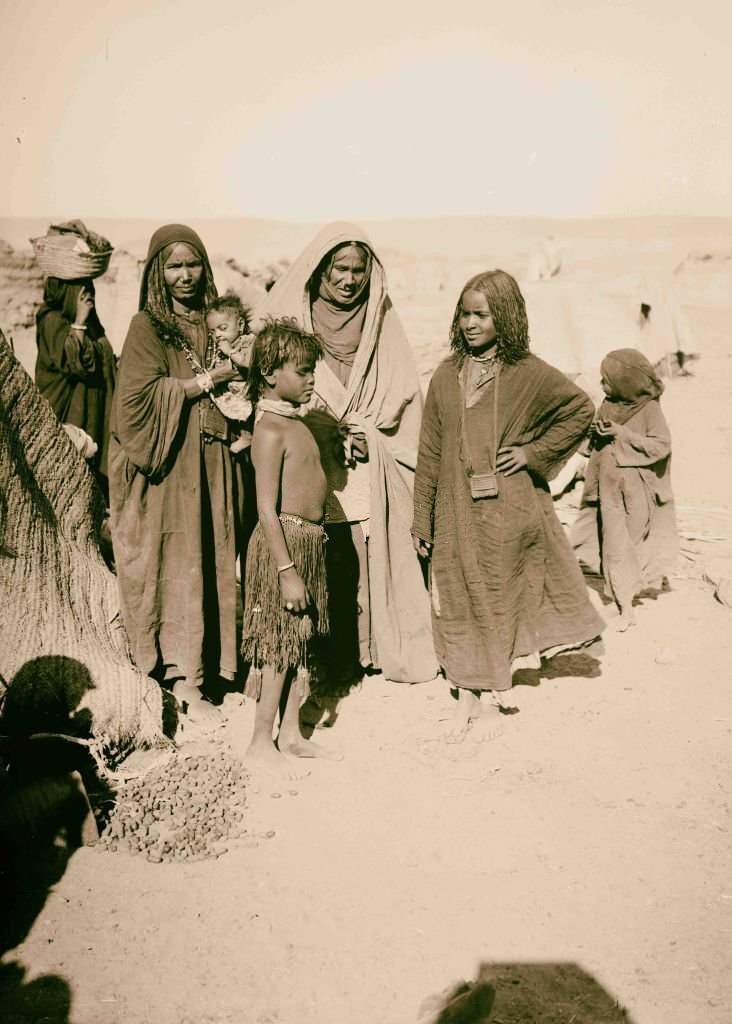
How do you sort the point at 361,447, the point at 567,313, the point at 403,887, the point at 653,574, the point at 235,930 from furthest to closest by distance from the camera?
the point at 567,313 → the point at 653,574 → the point at 361,447 → the point at 403,887 → the point at 235,930

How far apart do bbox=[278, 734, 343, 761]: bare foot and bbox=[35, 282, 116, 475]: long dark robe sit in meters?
2.11

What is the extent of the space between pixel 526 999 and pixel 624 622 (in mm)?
3136

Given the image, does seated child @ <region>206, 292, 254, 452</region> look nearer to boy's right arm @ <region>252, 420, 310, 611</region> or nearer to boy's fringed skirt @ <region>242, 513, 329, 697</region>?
boy's right arm @ <region>252, 420, 310, 611</region>

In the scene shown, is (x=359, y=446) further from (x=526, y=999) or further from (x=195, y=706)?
(x=526, y=999)

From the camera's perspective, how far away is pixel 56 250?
15.2 feet

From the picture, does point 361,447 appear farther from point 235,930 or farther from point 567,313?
point 567,313

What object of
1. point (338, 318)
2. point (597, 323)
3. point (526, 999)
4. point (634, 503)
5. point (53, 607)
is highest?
point (597, 323)

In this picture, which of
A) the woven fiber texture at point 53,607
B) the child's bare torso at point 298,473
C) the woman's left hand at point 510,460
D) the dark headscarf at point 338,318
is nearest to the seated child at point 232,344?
the child's bare torso at point 298,473

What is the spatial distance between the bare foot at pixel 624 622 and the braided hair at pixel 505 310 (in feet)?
7.44

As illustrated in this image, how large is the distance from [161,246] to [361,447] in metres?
1.25

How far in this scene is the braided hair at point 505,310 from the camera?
337 cm

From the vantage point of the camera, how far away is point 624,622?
5141mm

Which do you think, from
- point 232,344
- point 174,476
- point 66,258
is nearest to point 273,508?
point 174,476

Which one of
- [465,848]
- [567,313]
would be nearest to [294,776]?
[465,848]
